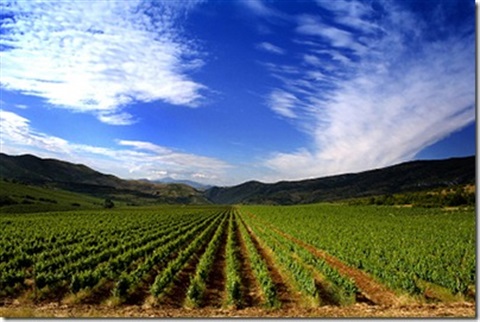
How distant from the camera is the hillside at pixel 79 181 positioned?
7412 centimetres

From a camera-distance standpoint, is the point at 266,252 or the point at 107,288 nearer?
the point at 107,288

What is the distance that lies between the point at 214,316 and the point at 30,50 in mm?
8358

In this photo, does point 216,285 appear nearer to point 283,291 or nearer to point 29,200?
point 283,291

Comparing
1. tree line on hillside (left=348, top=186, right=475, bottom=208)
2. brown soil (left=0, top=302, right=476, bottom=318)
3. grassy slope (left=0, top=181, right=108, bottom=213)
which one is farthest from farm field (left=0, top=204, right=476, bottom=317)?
grassy slope (left=0, top=181, right=108, bottom=213)

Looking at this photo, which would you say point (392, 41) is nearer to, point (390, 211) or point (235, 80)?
point (235, 80)

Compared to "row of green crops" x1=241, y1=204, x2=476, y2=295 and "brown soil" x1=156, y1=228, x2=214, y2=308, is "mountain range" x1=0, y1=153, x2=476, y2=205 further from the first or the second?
"brown soil" x1=156, y1=228, x2=214, y2=308

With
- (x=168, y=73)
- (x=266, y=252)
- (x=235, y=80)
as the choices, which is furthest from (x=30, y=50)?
(x=266, y=252)

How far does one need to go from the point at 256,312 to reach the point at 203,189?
548 ft

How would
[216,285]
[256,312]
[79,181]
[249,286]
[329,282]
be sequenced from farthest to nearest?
[79,181] → [216,285] → [249,286] → [329,282] → [256,312]

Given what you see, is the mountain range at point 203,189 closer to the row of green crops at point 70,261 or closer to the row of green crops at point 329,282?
the row of green crops at point 329,282

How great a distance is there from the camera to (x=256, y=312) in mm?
9383

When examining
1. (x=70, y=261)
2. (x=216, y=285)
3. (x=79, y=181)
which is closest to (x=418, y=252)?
(x=216, y=285)

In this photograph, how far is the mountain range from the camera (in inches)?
2613

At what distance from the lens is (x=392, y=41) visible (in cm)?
1153
